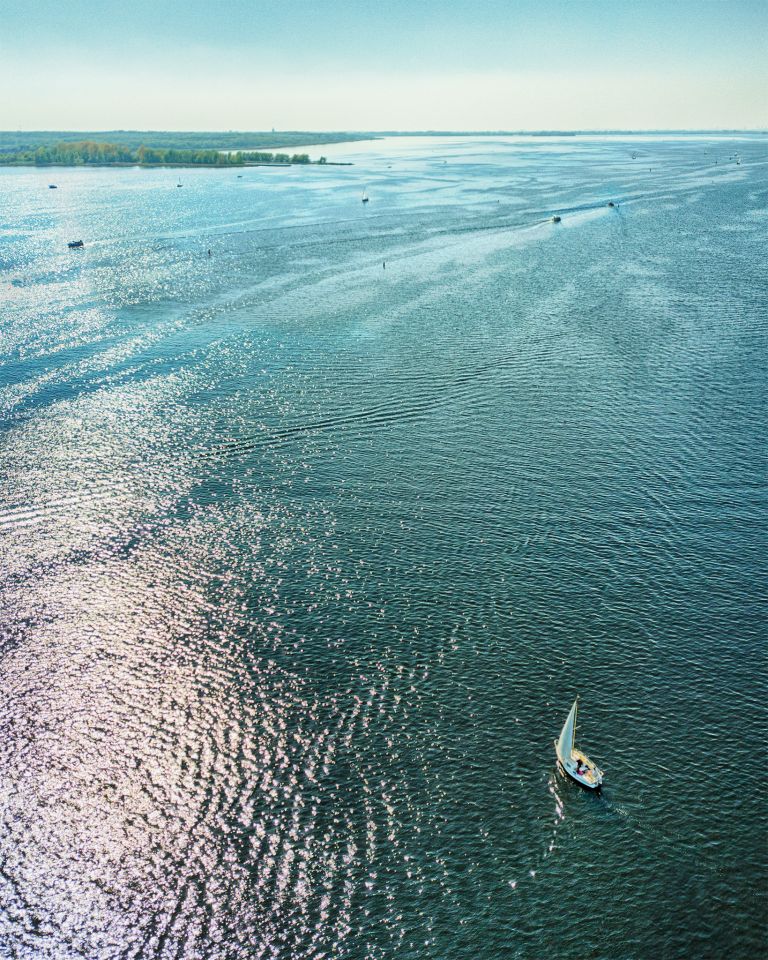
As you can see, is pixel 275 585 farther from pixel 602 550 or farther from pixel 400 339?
pixel 400 339

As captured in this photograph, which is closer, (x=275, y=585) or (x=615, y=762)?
(x=615, y=762)

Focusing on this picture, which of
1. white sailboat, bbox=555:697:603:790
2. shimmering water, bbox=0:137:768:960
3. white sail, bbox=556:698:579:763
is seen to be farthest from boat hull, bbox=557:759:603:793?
white sail, bbox=556:698:579:763

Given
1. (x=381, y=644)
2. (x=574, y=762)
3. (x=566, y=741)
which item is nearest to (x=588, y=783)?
(x=574, y=762)

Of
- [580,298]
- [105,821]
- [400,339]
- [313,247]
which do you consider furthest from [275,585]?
[313,247]

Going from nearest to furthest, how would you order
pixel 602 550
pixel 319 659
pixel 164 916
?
pixel 164 916, pixel 319 659, pixel 602 550

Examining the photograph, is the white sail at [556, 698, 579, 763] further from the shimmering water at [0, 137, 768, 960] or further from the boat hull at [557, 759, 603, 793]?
the shimmering water at [0, 137, 768, 960]

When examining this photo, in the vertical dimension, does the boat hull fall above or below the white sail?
below

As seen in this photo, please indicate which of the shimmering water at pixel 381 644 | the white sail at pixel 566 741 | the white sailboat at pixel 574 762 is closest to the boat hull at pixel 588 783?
the white sailboat at pixel 574 762
